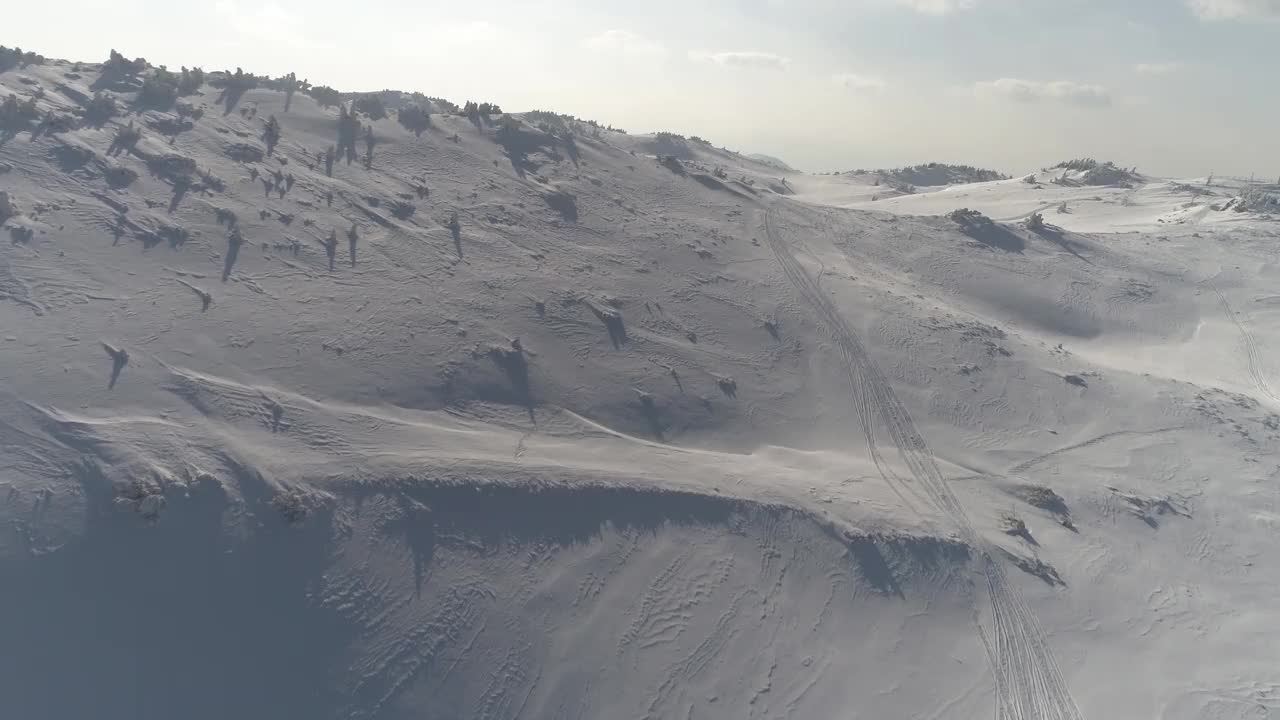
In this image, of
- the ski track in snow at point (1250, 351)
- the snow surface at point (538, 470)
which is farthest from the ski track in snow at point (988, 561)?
the ski track in snow at point (1250, 351)

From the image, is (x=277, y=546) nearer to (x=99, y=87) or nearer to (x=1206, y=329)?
(x=99, y=87)

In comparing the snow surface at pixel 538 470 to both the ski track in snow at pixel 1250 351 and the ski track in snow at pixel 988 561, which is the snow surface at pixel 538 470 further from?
the ski track in snow at pixel 1250 351

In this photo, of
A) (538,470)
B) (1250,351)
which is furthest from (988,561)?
(1250,351)

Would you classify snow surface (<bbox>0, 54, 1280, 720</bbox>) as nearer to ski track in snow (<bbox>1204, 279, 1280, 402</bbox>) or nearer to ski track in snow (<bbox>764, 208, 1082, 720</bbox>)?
ski track in snow (<bbox>764, 208, 1082, 720</bbox>)

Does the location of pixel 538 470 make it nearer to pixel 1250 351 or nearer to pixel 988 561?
pixel 988 561

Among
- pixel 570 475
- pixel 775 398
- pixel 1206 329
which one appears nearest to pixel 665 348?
pixel 775 398
